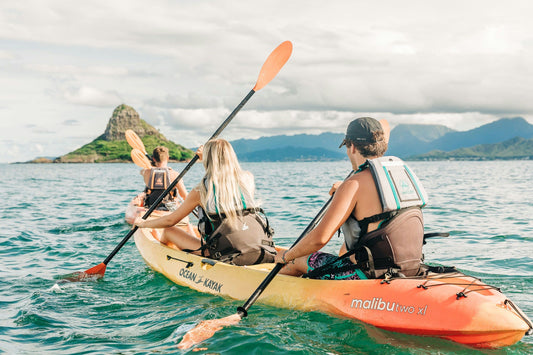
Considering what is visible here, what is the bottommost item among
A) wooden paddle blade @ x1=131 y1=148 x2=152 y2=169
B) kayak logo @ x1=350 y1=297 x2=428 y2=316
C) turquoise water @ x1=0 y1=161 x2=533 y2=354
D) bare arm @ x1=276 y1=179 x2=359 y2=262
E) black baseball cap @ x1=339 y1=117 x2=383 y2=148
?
turquoise water @ x1=0 y1=161 x2=533 y2=354

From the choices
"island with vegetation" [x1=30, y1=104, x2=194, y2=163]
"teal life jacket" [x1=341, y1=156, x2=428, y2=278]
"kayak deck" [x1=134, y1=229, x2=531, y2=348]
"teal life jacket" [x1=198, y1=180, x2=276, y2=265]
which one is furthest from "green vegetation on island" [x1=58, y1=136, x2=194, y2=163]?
"teal life jacket" [x1=341, y1=156, x2=428, y2=278]

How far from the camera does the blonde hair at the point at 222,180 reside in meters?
5.32

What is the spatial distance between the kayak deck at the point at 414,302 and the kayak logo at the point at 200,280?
0.31 m

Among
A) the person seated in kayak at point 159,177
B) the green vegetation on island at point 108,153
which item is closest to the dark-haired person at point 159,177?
the person seated in kayak at point 159,177

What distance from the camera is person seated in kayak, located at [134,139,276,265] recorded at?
5352 mm

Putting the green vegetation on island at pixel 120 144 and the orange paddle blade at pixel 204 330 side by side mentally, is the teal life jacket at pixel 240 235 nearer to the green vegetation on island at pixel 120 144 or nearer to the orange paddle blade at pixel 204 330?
the orange paddle blade at pixel 204 330

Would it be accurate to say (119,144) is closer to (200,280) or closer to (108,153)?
(108,153)

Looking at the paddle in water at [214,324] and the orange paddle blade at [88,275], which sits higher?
the paddle in water at [214,324]

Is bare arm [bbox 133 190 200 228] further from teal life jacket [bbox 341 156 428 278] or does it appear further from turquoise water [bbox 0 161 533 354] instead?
teal life jacket [bbox 341 156 428 278]

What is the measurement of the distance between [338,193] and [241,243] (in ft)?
6.56

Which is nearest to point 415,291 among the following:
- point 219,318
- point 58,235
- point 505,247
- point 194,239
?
point 219,318

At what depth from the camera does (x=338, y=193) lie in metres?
4.09

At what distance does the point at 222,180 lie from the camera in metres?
5.34

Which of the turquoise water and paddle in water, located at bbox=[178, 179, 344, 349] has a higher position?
paddle in water, located at bbox=[178, 179, 344, 349]
